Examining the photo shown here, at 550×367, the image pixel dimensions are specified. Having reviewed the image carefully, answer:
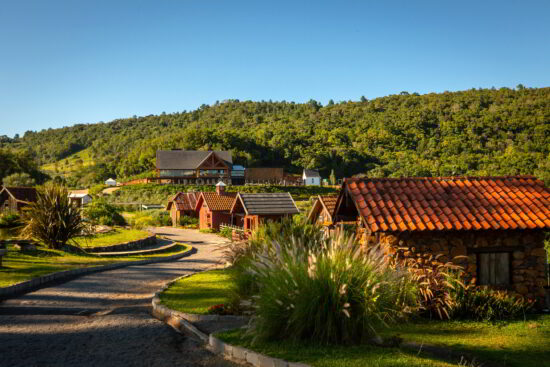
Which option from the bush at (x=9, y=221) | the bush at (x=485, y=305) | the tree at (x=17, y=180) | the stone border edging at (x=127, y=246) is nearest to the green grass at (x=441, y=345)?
the bush at (x=485, y=305)

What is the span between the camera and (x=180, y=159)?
293ft

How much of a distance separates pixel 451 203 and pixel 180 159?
80332 mm

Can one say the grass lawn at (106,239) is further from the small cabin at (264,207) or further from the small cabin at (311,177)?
the small cabin at (311,177)

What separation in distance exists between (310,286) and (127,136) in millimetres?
147117

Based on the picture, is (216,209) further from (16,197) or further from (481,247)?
(481,247)

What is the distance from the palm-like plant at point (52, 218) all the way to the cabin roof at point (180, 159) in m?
66.8

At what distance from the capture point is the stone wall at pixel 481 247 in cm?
1134

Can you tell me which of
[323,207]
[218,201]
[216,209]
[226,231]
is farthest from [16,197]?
[323,207]

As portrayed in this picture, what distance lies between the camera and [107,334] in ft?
28.1

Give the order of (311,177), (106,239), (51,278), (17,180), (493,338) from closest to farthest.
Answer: (493,338) → (51,278) → (106,239) → (17,180) → (311,177)

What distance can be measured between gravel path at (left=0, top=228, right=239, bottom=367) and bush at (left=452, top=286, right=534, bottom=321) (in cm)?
571

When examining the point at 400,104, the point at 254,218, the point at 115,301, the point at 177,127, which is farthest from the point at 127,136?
the point at 115,301

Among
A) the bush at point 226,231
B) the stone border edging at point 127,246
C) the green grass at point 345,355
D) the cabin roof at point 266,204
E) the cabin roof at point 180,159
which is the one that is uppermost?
the cabin roof at point 180,159

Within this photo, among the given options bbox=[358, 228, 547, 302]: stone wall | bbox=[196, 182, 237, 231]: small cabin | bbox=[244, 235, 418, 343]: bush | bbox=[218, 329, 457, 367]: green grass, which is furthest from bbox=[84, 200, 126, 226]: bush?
bbox=[218, 329, 457, 367]: green grass
